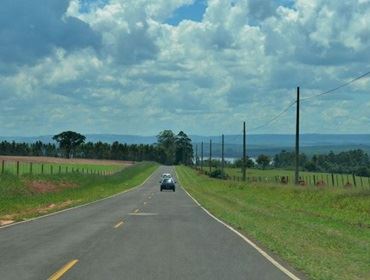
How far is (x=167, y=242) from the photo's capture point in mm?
16531

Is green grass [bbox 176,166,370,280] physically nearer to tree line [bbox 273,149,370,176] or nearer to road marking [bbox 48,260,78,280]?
road marking [bbox 48,260,78,280]

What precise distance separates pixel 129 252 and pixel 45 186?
1396 inches

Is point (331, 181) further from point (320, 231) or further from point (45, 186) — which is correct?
point (320, 231)

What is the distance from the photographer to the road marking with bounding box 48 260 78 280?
35.2 ft

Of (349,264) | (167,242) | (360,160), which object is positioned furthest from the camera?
(360,160)

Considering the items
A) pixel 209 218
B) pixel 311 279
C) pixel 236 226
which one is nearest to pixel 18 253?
pixel 311 279

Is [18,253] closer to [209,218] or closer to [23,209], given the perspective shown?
[209,218]

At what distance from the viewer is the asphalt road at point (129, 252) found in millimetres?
11273

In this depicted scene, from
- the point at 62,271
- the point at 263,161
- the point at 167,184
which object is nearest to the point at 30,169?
the point at 167,184

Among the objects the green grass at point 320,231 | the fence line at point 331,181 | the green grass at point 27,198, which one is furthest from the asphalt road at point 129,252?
the fence line at point 331,181

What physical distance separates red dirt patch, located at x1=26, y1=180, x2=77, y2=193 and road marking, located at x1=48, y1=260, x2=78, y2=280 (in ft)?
105

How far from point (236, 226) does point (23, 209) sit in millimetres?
13851

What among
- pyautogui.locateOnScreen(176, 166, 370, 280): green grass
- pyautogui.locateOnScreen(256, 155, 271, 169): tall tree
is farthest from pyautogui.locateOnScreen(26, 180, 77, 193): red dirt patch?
pyautogui.locateOnScreen(256, 155, 271, 169): tall tree

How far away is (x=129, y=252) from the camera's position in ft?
46.9
